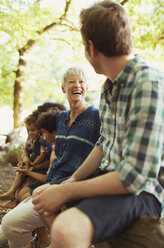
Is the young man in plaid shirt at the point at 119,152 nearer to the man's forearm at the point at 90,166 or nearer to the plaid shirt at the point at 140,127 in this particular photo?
the plaid shirt at the point at 140,127

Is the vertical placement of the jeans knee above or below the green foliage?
below

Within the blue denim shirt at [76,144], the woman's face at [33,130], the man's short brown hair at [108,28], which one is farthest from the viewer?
the woman's face at [33,130]

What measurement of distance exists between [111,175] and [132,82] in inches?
17.3

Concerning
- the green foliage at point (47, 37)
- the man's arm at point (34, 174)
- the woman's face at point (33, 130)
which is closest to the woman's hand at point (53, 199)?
the man's arm at point (34, 174)

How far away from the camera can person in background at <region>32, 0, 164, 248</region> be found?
3.36 feet

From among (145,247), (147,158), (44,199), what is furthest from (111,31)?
(145,247)

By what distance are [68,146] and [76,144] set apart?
0.22ft

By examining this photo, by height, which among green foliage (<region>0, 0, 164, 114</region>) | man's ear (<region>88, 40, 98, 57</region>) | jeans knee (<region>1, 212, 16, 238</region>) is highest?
green foliage (<region>0, 0, 164, 114</region>)

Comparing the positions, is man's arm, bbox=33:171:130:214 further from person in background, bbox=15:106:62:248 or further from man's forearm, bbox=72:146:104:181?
person in background, bbox=15:106:62:248

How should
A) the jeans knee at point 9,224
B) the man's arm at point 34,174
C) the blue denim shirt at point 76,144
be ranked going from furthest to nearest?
the man's arm at point 34,174
the blue denim shirt at point 76,144
the jeans knee at point 9,224

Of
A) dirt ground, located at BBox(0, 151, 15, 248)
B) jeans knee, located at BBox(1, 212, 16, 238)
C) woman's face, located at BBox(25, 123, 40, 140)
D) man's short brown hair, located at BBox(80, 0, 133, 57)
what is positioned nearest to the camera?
man's short brown hair, located at BBox(80, 0, 133, 57)

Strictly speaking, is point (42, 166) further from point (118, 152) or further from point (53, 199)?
point (118, 152)

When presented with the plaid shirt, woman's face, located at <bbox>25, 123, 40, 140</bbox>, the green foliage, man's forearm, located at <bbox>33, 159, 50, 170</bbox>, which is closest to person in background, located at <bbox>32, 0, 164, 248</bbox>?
the plaid shirt

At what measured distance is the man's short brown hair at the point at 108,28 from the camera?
3.83 ft
